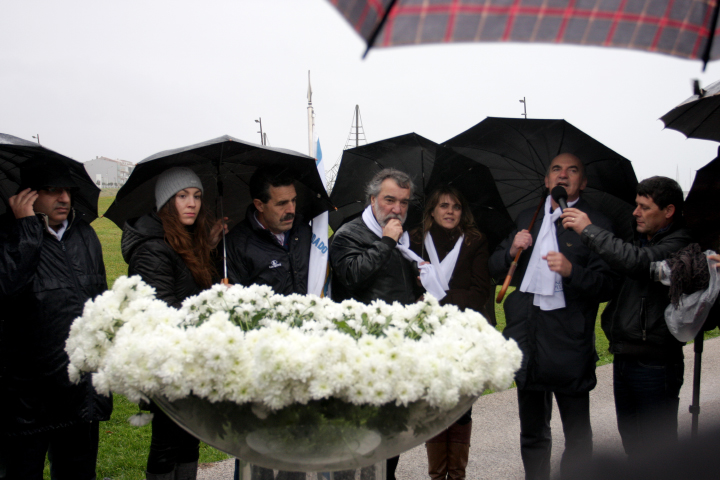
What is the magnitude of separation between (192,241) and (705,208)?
297 centimetres

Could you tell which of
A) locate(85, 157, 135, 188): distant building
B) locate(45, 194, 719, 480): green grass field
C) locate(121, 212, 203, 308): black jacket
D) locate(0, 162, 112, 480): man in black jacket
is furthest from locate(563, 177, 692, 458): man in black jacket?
locate(85, 157, 135, 188): distant building

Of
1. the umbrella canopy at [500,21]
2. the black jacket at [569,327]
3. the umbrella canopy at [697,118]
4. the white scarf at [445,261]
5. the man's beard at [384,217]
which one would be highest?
the umbrella canopy at [697,118]

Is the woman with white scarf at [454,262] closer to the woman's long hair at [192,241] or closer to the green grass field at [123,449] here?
the woman's long hair at [192,241]

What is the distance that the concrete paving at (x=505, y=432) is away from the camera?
4.36 m

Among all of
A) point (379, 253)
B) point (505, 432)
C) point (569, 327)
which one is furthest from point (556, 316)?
point (505, 432)

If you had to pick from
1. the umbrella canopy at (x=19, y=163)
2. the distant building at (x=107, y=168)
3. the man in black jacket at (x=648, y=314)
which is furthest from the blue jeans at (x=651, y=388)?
the distant building at (x=107, y=168)

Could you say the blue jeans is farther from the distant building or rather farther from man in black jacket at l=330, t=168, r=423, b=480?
the distant building

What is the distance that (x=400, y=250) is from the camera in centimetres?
378

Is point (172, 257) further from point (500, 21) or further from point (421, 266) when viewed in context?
point (500, 21)

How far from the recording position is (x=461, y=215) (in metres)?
4.12

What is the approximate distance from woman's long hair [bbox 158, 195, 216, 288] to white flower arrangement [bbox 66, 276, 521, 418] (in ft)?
4.85

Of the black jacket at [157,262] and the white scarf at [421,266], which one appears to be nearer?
the black jacket at [157,262]

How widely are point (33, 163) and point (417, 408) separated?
113 inches

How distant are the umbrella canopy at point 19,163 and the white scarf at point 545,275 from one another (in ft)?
9.12
